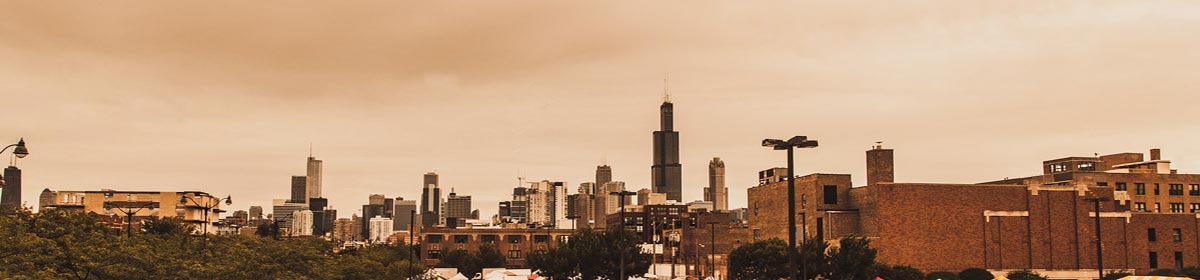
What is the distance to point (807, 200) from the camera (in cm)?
10675

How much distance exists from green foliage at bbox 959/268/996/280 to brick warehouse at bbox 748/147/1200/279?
3453 mm

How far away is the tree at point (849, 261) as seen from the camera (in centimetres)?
6334

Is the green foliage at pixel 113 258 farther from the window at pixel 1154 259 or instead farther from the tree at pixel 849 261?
the window at pixel 1154 259

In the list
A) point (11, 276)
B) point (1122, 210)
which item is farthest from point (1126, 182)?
point (11, 276)

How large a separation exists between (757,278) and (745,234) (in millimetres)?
68367

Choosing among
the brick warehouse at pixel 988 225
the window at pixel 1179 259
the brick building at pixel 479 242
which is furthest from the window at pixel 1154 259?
the brick building at pixel 479 242

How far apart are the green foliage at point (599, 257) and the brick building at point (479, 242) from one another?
10466 cm

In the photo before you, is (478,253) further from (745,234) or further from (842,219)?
(842,219)

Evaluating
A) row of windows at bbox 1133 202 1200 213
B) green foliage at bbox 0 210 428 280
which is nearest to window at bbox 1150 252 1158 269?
row of windows at bbox 1133 202 1200 213

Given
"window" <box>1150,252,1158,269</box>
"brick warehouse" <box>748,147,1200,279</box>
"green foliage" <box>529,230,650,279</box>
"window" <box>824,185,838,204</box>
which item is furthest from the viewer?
"window" <box>1150,252,1158,269</box>

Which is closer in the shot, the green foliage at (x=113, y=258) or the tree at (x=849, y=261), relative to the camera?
the green foliage at (x=113, y=258)

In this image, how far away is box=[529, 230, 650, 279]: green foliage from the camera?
71.2 m

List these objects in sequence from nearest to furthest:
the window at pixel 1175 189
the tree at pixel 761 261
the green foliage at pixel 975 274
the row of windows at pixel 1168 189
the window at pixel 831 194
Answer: the tree at pixel 761 261 → the green foliage at pixel 975 274 → the window at pixel 831 194 → the row of windows at pixel 1168 189 → the window at pixel 1175 189

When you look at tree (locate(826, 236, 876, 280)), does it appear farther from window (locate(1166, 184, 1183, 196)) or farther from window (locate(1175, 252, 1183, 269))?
window (locate(1166, 184, 1183, 196))
